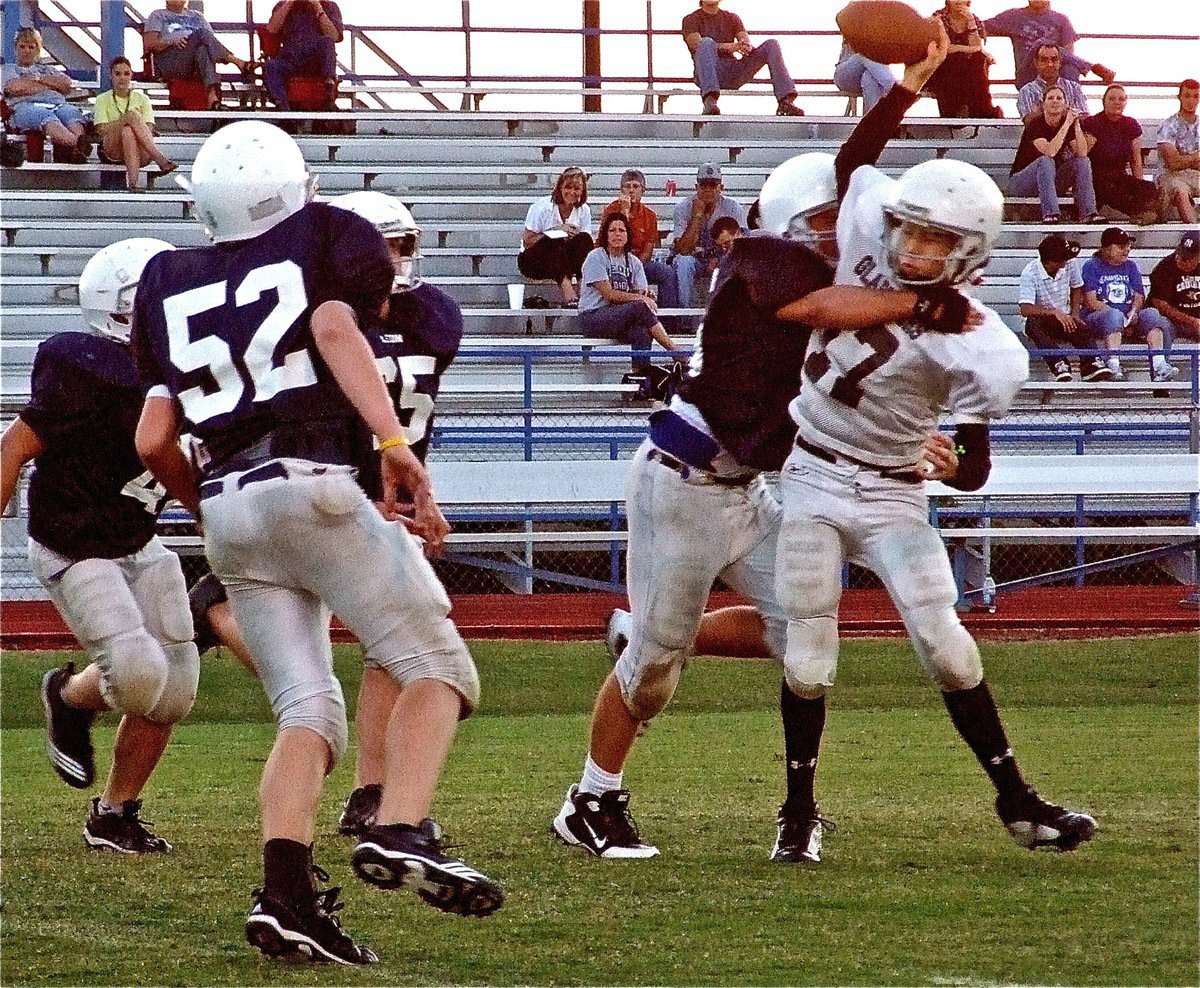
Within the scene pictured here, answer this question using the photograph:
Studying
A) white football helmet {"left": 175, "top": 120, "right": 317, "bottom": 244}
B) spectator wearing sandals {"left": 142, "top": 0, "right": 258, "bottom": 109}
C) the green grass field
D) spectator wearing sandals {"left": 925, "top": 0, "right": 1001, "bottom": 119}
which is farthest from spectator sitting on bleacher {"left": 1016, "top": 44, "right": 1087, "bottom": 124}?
white football helmet {"left": 175, "top": 120, "right": 317, "bottom": 244}

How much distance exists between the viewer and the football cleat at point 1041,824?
14.0 ft

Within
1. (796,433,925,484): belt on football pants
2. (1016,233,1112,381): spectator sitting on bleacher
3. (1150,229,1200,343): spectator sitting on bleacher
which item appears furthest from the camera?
(1150,229,1200,343): spectator sitting on bleacher

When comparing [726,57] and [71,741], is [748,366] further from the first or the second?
[726,57]

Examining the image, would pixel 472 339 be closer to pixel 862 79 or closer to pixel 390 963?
pixel 862 79

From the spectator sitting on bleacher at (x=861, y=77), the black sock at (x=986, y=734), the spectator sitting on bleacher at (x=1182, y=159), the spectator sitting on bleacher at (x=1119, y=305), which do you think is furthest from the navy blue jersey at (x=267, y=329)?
→ the spectator sitting on bleacher at (x=1182, y=159)

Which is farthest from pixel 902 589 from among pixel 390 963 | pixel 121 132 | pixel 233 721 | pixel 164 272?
pixel 121 132

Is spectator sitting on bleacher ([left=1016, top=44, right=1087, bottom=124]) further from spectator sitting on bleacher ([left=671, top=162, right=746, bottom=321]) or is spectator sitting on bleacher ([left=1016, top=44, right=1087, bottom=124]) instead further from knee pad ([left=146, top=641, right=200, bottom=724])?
knee pad ([left=146, top=641, right=200, bottom=724])

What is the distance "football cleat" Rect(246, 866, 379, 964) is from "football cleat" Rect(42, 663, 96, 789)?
1.91 metres

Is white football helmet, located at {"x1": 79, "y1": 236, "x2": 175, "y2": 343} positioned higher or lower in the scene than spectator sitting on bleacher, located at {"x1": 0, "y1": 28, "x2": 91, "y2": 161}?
lower

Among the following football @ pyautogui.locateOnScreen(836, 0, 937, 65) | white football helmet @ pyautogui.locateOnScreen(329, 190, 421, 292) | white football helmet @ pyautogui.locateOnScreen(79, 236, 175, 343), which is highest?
football @ pyautogui.locateOnScreen(836, 0, 937, 65)

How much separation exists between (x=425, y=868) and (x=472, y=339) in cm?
995

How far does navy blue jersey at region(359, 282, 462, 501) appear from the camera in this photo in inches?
184

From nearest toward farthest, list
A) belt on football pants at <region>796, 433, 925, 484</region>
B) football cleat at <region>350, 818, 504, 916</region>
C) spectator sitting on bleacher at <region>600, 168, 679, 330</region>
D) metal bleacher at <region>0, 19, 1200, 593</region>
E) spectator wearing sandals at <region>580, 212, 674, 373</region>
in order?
football cleat at <region>350, 818, 504, 916</region> < belt on football pants at <region>796, 433, 925, 484</region> < metal bleacher at <region>0, 19, 1200, 593</region> < spectator wearing sandals at <region>580, 212, 674, 373</region> < spectator sitting on bleacher at <region>600, 168, 679, 330</region>

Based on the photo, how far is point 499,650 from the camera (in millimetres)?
9805
